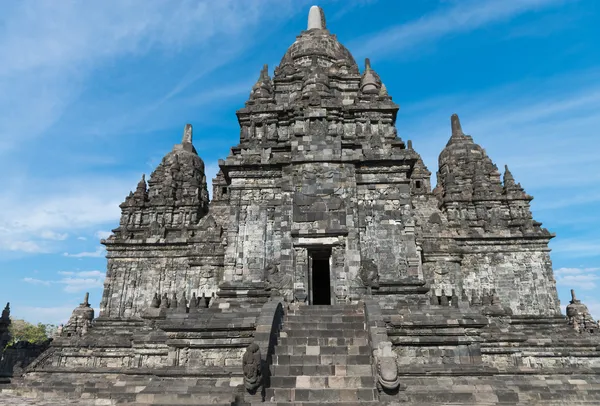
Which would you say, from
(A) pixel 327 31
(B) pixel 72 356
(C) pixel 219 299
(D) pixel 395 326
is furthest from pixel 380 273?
(A) pixel 327 31

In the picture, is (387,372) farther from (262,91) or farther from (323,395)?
(262,91)

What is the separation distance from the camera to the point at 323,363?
403 inches

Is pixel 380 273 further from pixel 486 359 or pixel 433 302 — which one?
pixel 486 359

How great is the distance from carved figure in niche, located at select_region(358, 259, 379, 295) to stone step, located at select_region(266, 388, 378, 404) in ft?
16.3

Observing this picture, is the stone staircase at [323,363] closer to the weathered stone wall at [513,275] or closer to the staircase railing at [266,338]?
the staircase railing at [266,338]

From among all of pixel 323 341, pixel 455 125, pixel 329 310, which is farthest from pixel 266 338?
pixel 455 125

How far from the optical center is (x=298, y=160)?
1608 centimetres

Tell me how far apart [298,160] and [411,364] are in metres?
8.27

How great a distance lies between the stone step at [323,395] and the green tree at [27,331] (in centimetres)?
5472

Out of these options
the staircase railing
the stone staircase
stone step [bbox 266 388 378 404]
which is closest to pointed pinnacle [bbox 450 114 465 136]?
the stone staircase

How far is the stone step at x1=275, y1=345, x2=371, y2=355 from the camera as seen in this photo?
10594mm

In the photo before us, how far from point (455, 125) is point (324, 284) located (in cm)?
2304

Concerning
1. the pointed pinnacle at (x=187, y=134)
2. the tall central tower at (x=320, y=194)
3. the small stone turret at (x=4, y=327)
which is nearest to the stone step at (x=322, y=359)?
the tall central tower at (x=320, y=194)

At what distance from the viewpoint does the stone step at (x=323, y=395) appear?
362 inches
